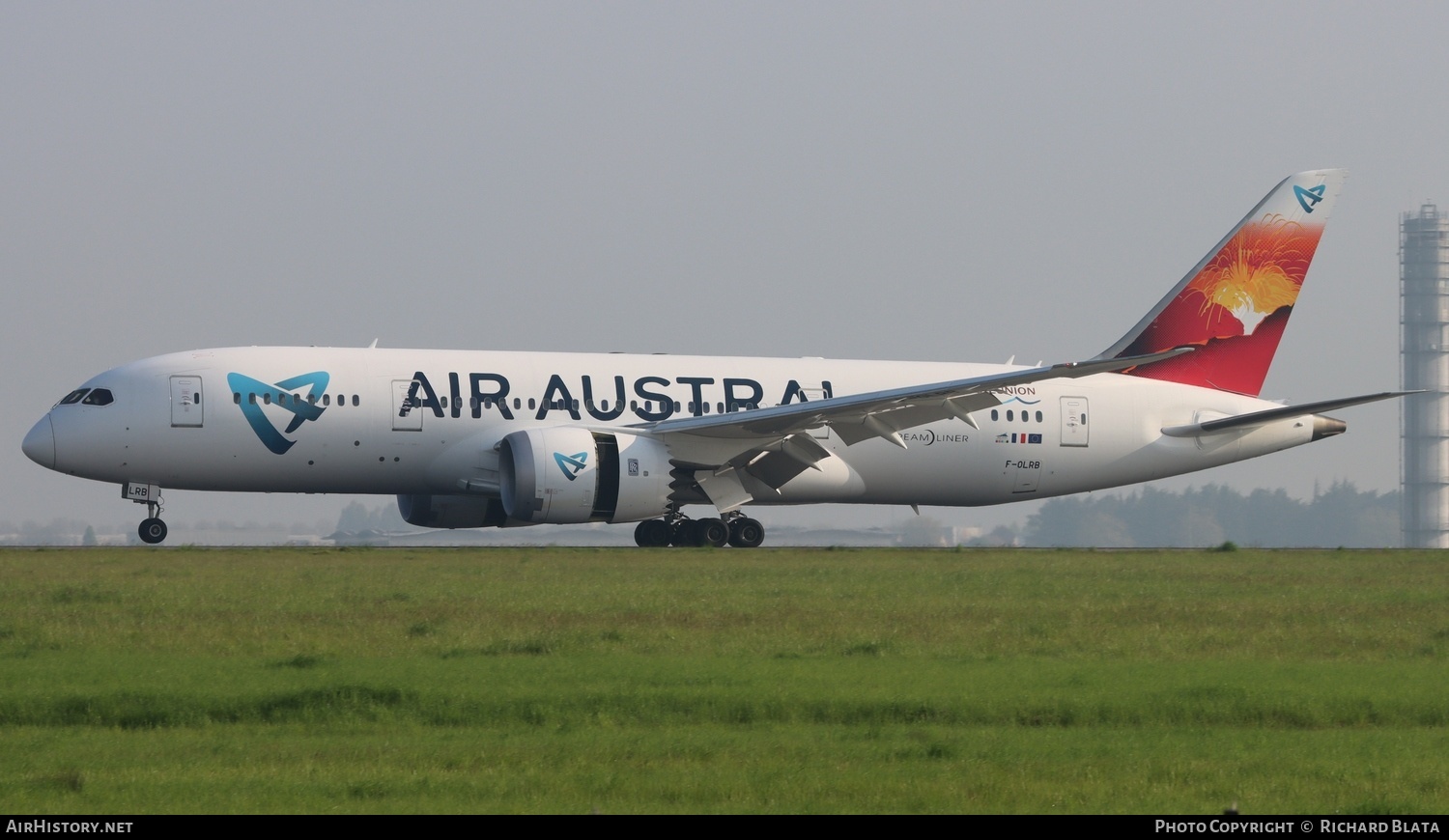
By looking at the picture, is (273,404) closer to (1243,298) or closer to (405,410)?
(405,410)

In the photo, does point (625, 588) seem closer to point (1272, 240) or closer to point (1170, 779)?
point (1170, 779)

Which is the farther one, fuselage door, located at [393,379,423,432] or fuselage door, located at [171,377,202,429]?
fuselage door, located at [393,379,423,432]

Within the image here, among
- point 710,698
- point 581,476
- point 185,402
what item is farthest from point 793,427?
point 710,698

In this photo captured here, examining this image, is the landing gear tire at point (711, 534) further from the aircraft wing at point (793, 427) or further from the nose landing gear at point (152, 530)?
the nose landing gear at point (152, 530)

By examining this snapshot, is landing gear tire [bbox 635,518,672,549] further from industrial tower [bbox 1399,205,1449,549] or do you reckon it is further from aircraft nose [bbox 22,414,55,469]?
industrial tower [bbox 1399,205,1449,549]

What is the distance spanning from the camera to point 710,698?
11.2 metres

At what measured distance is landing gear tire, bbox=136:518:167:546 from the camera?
2952 cm

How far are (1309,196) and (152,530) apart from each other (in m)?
25.2

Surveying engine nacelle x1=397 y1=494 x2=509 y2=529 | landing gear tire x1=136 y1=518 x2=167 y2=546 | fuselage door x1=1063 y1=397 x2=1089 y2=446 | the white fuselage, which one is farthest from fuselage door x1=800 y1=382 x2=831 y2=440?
landing gear tire x1=136 y1=518 x2=167 y2=546

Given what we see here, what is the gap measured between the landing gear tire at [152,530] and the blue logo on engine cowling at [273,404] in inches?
99.4

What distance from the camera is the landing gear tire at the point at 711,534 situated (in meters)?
31.5

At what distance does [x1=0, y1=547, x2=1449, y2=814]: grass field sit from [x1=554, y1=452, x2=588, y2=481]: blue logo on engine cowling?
29.0 feet
